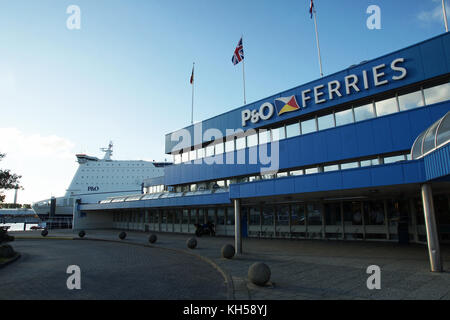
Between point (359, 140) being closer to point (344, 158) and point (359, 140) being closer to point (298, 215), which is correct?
point (344, 158)

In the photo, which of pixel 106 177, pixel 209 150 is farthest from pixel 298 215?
pixel 106 177

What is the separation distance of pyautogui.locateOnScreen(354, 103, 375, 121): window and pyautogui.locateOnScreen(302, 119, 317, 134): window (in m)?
3.20

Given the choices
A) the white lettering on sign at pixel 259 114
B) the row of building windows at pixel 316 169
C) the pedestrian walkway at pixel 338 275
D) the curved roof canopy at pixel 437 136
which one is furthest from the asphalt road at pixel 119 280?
the white lettering on sign at pixel 259 114

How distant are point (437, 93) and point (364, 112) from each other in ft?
13.3

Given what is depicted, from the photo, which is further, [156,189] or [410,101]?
[156,189]

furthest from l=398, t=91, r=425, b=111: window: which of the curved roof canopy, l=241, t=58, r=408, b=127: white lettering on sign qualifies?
the curved roof canopy

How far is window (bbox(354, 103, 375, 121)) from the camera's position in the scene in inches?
750

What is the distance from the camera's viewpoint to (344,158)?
1933 cm

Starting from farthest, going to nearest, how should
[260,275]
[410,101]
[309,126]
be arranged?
[309,126]
[410,101]
[260,275]

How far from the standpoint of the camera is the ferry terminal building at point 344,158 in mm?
12039

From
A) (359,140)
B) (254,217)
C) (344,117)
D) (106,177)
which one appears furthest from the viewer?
(106,177)

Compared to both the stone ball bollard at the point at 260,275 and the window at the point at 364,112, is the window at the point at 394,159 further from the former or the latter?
the stone ball bollard at the point at 260,275

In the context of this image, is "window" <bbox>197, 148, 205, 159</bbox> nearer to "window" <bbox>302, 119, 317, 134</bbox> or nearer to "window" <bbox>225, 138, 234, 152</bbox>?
"window" <bbox>225, 138, 234, 152</bbox>
